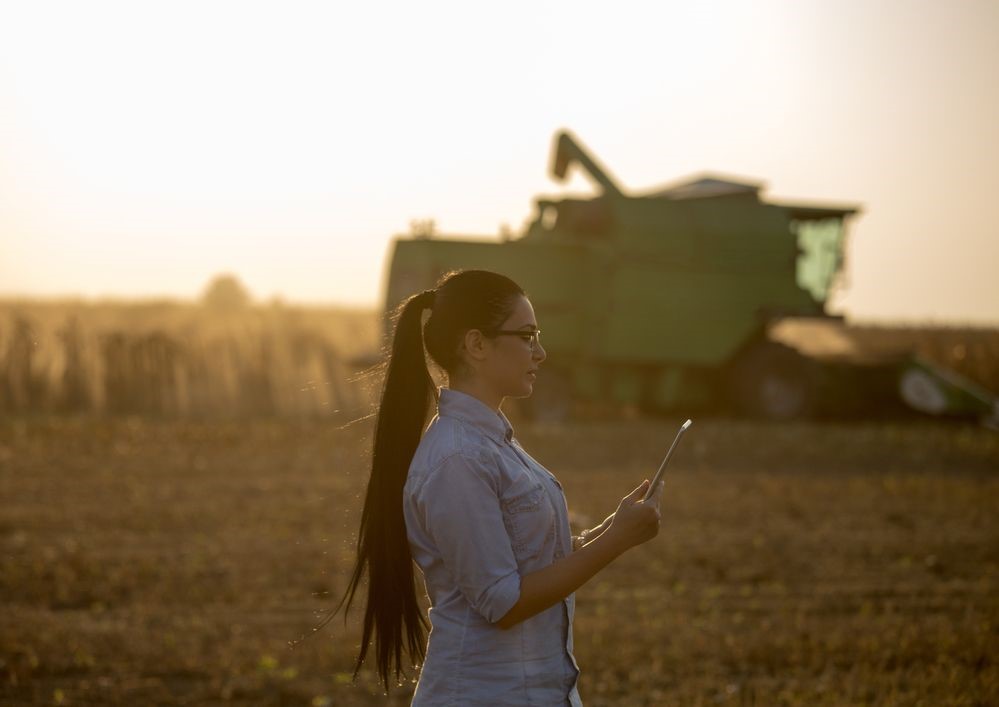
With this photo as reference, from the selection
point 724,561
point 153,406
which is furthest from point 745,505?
point 153,406

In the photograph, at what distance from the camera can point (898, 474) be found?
14.5 meters

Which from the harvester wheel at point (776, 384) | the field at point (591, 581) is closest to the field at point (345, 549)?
the field at point (591, 581)

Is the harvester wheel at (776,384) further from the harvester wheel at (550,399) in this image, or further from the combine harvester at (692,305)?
the harvester wheel at (550,399)

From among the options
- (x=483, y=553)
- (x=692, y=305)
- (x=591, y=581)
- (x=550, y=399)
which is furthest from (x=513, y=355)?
(x=692, y=305)

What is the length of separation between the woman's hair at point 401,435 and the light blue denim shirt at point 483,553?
0.10 m

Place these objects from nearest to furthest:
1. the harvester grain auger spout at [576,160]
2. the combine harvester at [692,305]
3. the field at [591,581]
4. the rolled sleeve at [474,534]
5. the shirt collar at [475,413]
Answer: the rolled sleeve at [474,534], the shirt collar at [475,413], the field at [591,581], the combine harvester at [692,305], the harvester grain auger spout at [576,160]

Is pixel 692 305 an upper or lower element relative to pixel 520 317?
lower

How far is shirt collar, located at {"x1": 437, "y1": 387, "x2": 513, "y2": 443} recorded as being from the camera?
125 inches

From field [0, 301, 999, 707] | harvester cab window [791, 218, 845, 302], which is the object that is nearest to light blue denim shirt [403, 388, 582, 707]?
field [0, 301, 999, 707]

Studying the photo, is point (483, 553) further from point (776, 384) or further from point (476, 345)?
point (776, 384)

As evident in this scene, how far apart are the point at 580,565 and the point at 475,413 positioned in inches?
18.0

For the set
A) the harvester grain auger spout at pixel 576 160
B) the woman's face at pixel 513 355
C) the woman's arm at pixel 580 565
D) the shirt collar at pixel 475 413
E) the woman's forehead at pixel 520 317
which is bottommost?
the woman's arm at pixel 580 565

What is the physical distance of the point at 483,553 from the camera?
3012 millimetres

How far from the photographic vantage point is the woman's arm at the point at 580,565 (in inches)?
119
